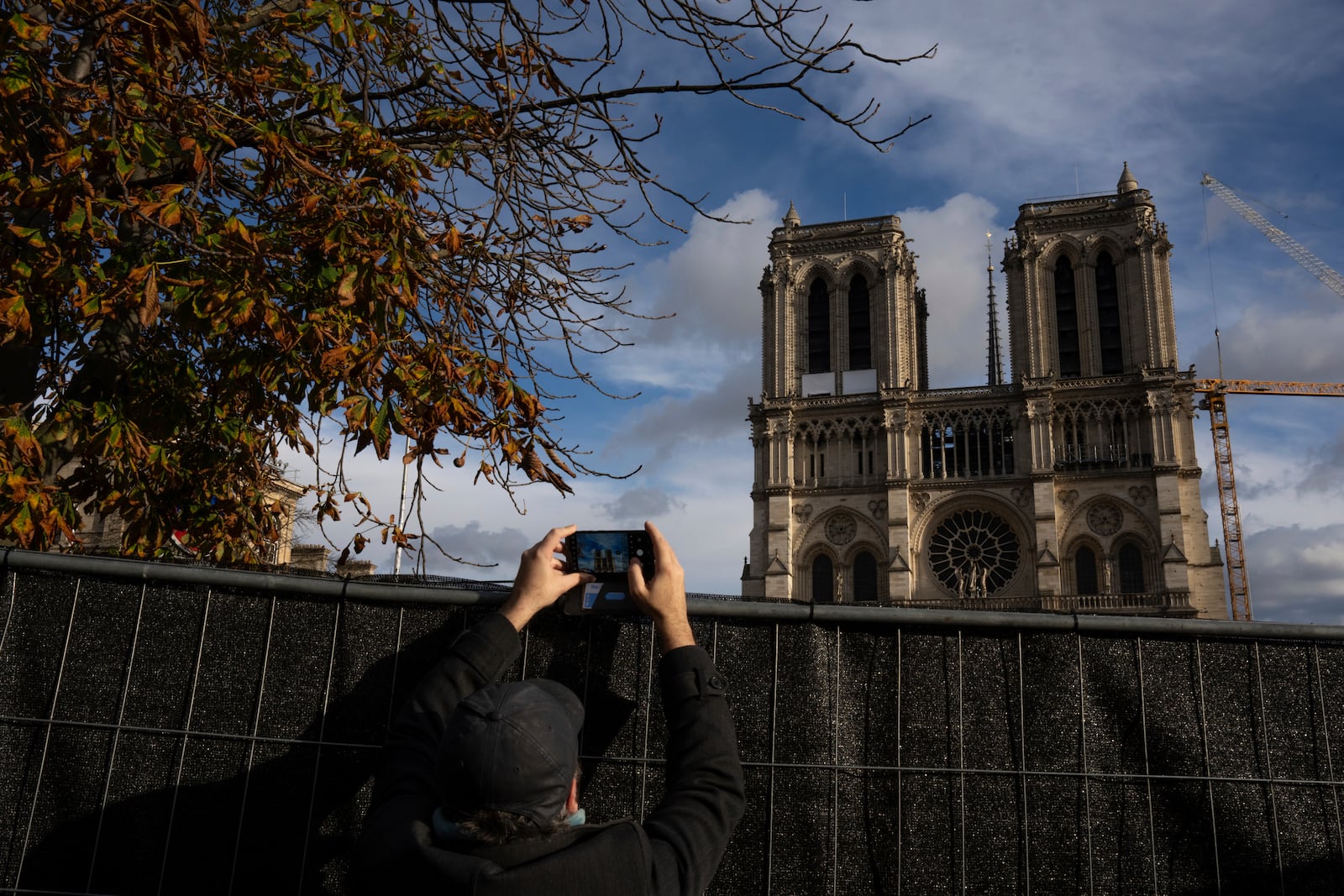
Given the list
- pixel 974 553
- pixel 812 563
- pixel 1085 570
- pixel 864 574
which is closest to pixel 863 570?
pixel 864 574

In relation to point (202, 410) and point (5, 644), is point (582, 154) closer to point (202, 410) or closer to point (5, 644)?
point (202, 410)

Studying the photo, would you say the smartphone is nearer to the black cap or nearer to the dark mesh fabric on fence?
the dark mesh fabric on fence

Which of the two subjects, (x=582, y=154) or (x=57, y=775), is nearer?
(x=57, y=775)

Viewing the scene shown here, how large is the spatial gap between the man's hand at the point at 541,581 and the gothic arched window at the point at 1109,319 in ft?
130

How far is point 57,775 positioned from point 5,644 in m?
0.38

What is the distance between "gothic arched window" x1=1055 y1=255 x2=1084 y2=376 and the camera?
1538 inches

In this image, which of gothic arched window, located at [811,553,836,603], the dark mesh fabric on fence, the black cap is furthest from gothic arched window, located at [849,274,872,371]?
the black cap

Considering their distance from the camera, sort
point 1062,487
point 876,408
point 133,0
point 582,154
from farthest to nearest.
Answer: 1. point 876,408
2. point 1062,487
3. point 582,154
4. point 133,0

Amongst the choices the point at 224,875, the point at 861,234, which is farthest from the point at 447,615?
the point at 861,234

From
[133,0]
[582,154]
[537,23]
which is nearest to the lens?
[133,0]

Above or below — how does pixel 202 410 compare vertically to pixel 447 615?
above

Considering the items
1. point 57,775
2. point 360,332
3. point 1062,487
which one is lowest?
point 57,775

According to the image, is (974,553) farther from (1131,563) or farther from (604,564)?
(604,564)

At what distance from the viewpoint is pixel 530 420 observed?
4.39m
